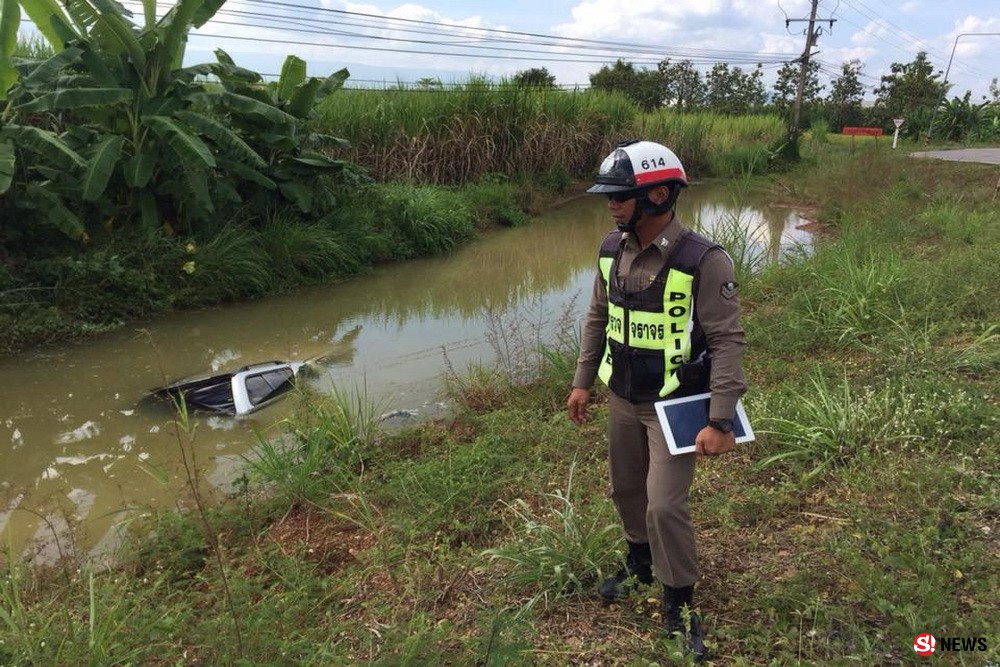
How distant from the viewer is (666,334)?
84.9 inches

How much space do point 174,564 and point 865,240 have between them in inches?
306

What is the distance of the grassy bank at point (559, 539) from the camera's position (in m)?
2.19

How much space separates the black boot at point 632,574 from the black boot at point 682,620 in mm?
256

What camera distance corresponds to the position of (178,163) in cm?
755

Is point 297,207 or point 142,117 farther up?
point 142,117

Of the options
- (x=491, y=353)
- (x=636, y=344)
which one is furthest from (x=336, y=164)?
(x=636, y=344)

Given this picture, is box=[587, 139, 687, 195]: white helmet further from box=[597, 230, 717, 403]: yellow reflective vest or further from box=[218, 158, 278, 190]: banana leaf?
box=[218, 158, 278, 190]: banana leaf

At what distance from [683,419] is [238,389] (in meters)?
4.07

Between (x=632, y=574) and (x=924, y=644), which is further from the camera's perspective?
(x=632, y=574)

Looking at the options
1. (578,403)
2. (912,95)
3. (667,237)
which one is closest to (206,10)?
(578,403)

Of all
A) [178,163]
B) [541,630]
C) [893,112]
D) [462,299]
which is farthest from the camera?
[893,112]

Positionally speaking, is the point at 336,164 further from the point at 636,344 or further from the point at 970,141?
the point at 970,141

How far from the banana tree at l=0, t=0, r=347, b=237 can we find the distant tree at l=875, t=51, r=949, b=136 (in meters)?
36.5

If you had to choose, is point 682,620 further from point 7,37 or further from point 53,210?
point 53,210
